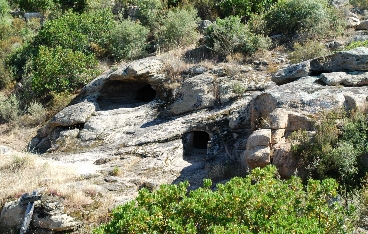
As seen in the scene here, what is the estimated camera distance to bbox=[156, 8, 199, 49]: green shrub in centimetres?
1752

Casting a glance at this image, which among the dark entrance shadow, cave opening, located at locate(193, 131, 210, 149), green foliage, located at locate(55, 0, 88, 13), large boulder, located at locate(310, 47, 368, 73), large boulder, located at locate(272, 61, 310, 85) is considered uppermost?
large boulder, located at locate(310, 47, 368, 73)

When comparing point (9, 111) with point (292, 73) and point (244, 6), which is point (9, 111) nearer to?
point (244, 6)

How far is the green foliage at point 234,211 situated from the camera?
5.62 metres

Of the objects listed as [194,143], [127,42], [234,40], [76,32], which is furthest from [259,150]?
[76,32]

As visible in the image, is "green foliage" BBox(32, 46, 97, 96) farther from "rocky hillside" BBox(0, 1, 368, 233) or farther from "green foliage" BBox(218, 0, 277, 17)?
"green foliage" BBox(218, 0, 277, 17)

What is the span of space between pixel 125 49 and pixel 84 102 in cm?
389

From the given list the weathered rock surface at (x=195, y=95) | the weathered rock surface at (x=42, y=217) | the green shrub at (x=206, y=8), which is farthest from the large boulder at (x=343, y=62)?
the green shrub at (x=206, y=8)

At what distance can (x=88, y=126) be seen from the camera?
1405cm

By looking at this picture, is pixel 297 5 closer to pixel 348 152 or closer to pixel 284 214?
pixel 348 152

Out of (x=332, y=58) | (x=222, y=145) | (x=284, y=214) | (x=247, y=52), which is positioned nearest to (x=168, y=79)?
(x=247, y=52)

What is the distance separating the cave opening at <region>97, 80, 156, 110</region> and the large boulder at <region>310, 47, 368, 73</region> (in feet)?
20.6

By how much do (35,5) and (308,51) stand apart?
18153 millimetres

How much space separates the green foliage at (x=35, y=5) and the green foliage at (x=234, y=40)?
1351cm

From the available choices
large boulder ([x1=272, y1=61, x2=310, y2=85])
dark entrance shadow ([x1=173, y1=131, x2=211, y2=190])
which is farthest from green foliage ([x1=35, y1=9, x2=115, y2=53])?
large boulder ([x1=272, y1=61, x2=310, y2=85])
